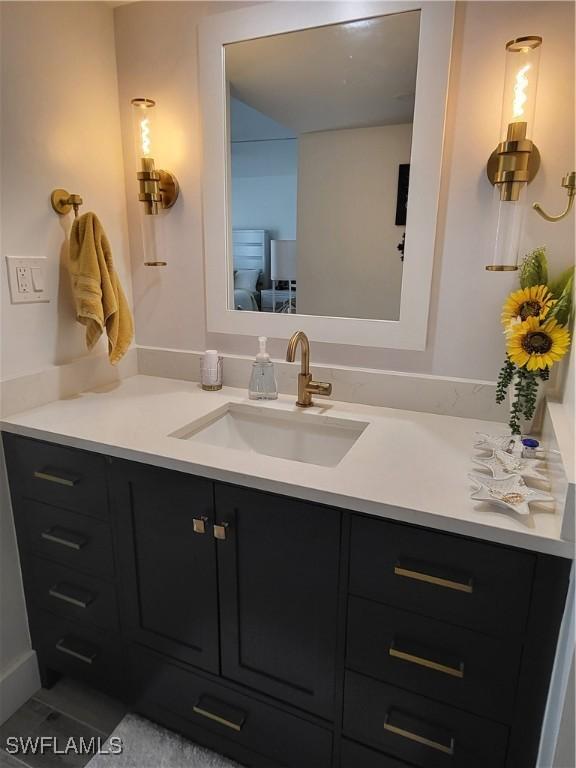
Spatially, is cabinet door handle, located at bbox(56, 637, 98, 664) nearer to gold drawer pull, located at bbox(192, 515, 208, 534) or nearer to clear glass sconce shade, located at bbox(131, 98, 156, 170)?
gold drawer pull, located at bbox(192, 515, 208, 534)

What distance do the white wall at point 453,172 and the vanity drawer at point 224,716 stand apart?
0.98 meters

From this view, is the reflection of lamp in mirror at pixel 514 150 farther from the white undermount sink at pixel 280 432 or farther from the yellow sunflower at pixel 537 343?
the white undermount sink at pixel 280 432

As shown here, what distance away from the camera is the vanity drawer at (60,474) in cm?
125

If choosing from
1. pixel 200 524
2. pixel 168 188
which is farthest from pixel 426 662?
pixel 168 188

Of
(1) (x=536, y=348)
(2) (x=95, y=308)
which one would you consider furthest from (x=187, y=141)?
(1) (x=536, y=348)

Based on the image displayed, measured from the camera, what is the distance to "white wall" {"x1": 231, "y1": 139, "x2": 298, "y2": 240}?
147 centimetres

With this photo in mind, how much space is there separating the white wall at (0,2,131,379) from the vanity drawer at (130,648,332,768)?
3.18 feet

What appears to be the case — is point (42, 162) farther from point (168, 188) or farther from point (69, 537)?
point (69, 537)

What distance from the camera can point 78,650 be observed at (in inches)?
56.6

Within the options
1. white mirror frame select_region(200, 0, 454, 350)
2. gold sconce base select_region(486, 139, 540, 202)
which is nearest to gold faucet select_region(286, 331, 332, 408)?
white mirror frame select_region(200, 0, 454, 350)

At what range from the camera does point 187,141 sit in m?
1.57

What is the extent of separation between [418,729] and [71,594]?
100 centimetres

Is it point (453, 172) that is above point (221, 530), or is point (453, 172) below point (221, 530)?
above

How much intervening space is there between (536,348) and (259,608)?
890 mm
